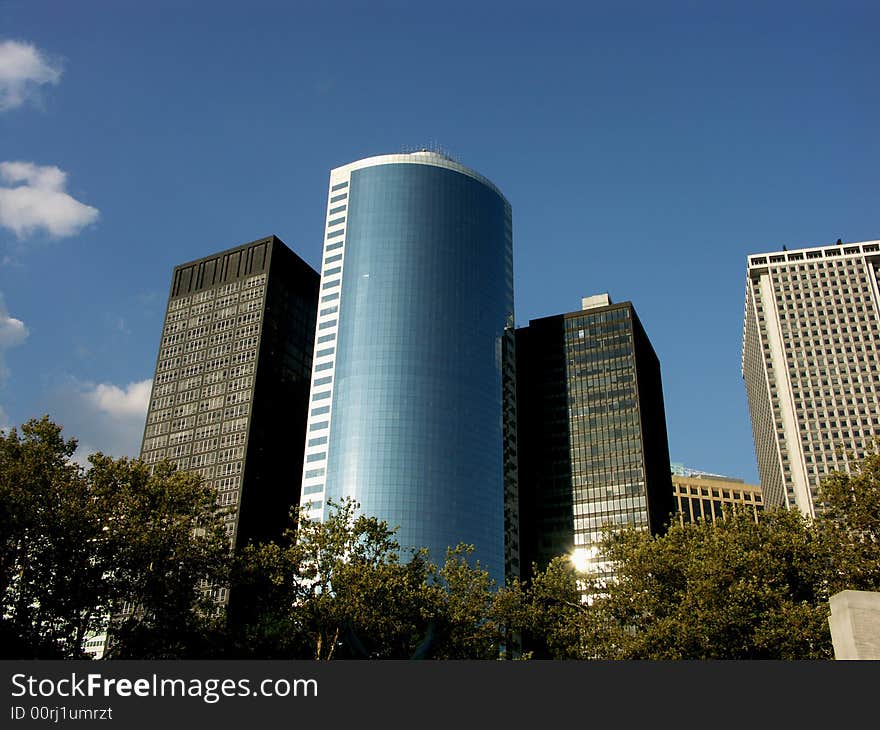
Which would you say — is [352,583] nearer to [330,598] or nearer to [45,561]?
[330,598]

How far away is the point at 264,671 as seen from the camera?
66.8 feet

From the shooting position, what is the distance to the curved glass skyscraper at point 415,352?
150 meters

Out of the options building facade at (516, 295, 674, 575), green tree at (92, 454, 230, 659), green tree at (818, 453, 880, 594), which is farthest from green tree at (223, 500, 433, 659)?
building facade at (516, 295, 674, 575)

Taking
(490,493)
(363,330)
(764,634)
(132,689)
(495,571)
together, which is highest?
(363,330)

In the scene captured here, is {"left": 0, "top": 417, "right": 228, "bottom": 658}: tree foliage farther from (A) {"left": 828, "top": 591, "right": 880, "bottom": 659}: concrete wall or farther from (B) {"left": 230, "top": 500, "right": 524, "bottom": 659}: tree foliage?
(A) {"left": 828, "top": 591, "right": 880, "bottom": 659}: concrete wall

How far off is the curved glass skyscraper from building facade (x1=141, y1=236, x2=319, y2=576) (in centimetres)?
1679

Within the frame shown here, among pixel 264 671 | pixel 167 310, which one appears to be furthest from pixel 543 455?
pixel 264 671

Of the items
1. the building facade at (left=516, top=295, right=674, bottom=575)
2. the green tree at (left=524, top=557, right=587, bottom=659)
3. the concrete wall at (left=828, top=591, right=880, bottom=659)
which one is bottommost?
the concrete wall at (left=828, top=591, right=880, bottom=659)

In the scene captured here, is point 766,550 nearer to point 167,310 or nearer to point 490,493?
point 490,493

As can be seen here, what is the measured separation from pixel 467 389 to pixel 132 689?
Answer: 469 feet

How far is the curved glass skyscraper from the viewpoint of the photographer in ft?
493

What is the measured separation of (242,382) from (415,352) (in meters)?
42.0

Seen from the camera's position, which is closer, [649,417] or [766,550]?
[766,550]

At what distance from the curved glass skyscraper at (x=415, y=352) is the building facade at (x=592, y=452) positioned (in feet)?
88.1
